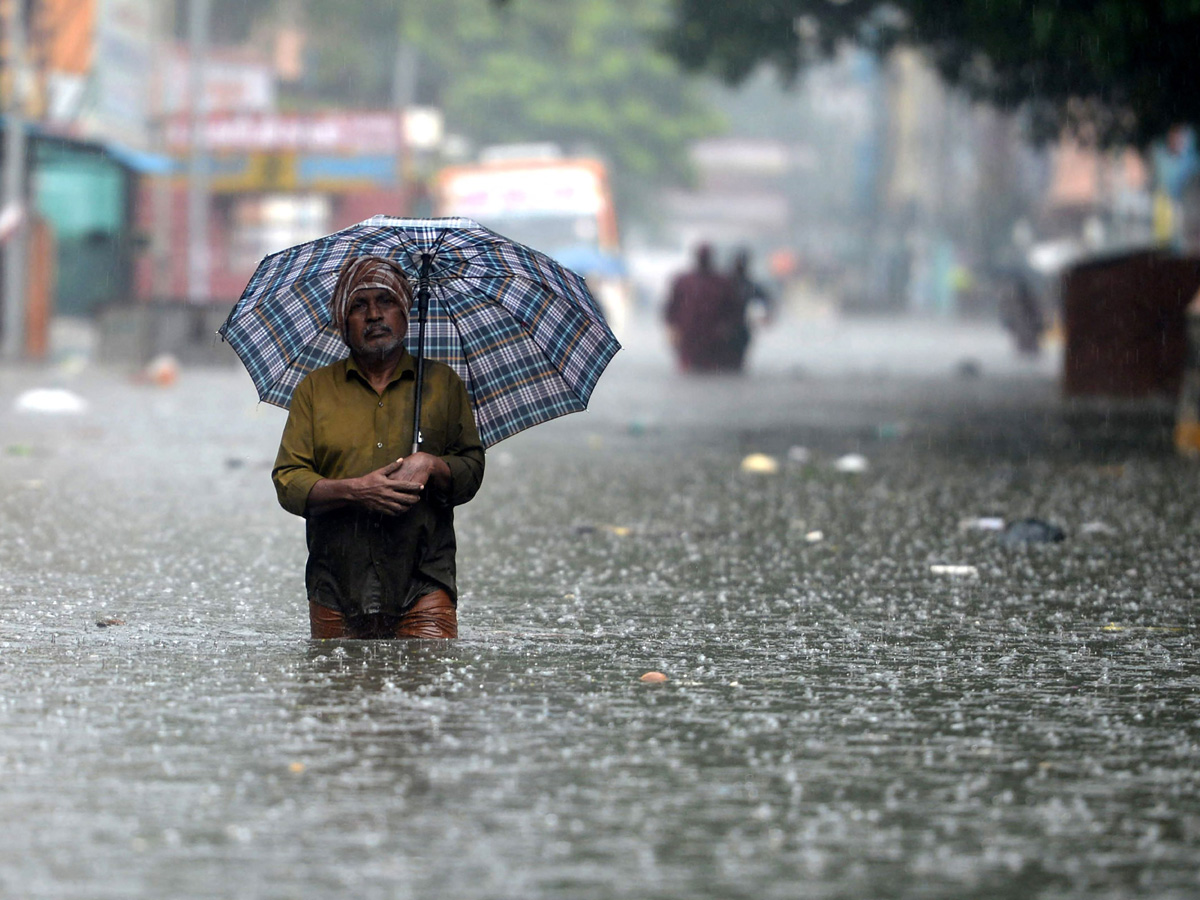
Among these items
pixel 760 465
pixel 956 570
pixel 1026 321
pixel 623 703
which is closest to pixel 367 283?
pixel 623 703

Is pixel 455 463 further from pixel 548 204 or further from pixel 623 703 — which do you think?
pixel 548 204

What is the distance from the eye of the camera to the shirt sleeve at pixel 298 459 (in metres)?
6.50

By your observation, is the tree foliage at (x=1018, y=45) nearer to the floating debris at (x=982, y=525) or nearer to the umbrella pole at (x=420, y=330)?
the floating debris at (x=982, y=525)

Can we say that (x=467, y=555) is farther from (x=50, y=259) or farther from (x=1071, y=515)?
(x=50, y=259)

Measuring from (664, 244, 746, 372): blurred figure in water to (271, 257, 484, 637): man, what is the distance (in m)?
20.6

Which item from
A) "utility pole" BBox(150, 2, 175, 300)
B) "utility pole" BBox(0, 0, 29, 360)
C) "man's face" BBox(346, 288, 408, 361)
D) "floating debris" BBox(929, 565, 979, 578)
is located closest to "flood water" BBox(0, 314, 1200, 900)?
"floating debris" BBox(929, 565, 979, 578)

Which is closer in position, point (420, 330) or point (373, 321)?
point (373, 321)

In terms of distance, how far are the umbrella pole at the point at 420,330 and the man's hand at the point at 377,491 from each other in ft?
0.48

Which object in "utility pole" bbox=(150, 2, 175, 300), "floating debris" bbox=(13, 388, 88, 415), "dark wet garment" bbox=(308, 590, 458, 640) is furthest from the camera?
"utility pole" bbox=(150, 2, 175, 300)

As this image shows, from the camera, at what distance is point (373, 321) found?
6496mm

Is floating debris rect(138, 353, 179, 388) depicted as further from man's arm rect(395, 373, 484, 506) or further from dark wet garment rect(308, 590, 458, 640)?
man's arm rect(395, 373, 484, 506)

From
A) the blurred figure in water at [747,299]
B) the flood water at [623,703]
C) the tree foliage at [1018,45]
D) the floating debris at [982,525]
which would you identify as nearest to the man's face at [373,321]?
the flood water at [623,703]

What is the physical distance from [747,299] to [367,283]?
71.7 feet

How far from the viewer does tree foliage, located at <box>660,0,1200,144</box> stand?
1572 centimetres
